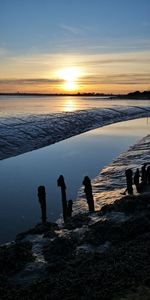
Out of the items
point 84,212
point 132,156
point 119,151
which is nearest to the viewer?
point 84,212

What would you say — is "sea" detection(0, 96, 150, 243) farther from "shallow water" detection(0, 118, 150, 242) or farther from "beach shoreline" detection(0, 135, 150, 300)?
"beach shoreline" detection(0, 135, 150, 300)

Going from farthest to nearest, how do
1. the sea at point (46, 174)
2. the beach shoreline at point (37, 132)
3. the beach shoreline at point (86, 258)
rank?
the beach shoreline at point (37, 132)
the sea at point (46, 174)
the beach shoreline at point (86, 258)

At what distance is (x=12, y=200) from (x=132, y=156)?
1393cm

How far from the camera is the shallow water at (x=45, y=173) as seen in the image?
14.8 meters

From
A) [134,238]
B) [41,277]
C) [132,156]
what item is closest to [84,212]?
[134,238]

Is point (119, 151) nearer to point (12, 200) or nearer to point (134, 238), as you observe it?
point (12, 200)

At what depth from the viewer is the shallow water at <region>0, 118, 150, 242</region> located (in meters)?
14.8

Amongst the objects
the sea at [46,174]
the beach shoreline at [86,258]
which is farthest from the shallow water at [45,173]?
the beach shoreline at [86,258]

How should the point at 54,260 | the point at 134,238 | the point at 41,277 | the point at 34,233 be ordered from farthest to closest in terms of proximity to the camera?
the point at 34,233, the point at 134,238, the point at 54,260, the point at 41,277

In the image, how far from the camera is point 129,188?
1727cm

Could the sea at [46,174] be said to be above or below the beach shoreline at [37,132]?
below

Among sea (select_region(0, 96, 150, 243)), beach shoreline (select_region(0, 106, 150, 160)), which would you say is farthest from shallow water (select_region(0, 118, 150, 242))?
beach shoreline (select_region(0, 106, 150, 160))

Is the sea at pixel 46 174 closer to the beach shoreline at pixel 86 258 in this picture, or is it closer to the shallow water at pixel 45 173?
the shallow water at pixel 45 173

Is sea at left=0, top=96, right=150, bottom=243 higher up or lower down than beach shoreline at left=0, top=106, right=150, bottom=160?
lower down
